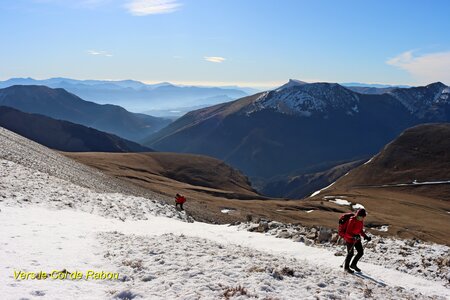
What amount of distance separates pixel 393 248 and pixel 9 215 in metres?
20.9

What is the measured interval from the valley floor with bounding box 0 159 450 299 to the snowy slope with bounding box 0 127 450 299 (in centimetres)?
3

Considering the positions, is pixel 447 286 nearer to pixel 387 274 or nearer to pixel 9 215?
pixel 387 274

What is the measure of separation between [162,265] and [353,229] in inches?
324

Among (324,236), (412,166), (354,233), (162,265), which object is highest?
(354,233)

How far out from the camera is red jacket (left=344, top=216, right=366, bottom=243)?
17.0 metres

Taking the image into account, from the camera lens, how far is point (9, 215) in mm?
21078

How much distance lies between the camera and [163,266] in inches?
567

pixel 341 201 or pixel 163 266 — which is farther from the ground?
pixel 163 266

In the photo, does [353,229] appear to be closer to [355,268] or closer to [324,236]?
[355,268]

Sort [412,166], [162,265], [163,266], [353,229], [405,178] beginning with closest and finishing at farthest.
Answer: [163,266] < [162,265] < [353,229] < [405,178] < [412,166]

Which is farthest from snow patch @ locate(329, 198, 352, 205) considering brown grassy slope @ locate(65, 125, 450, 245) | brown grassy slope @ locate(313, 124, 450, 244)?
brown grassy slope @ locate(313, 124, 450, 244)

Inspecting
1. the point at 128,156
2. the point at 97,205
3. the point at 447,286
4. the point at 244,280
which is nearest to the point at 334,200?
the point at 128,156

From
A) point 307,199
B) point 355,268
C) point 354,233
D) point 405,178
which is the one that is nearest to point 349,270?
point 355,268

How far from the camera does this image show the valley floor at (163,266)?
12039 millimetres
